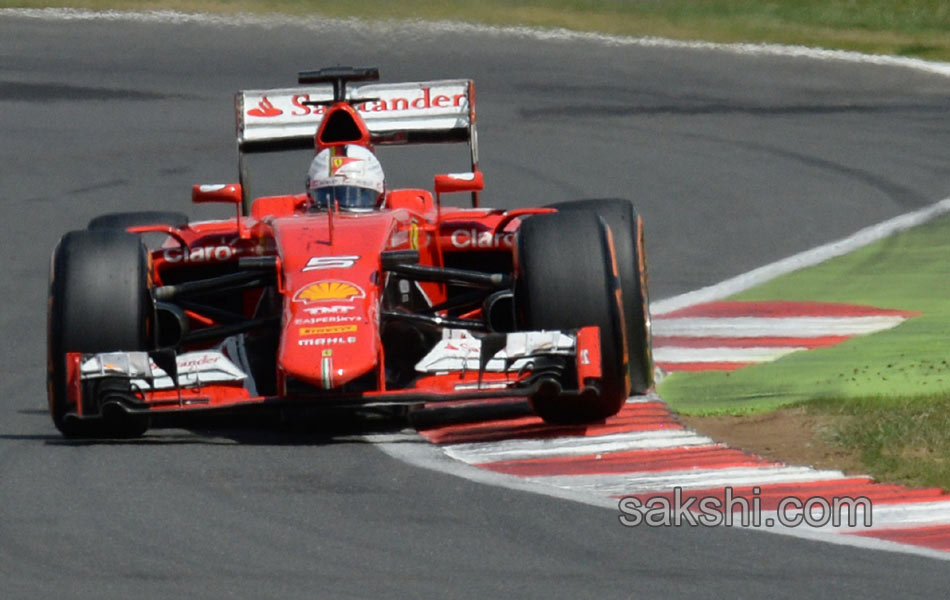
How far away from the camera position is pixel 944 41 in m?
23.5

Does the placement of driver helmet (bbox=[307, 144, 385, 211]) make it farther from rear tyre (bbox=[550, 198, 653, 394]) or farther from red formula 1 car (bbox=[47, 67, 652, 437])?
rear tyre (bbox=[550, 198, 653, 394])

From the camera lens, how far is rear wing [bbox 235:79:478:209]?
11.8m

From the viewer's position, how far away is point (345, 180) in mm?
10430

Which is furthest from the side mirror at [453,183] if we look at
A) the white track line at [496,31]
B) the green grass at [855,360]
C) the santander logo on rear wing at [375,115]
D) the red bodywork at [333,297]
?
the white track line at [496,31]

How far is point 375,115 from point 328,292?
2984 mm

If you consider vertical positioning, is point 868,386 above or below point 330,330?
below

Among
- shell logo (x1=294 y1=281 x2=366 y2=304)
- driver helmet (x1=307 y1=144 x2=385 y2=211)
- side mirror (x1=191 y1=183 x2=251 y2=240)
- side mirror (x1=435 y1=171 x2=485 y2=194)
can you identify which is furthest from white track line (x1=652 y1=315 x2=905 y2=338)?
shell logo (x1=294 y1=281 x2=366 y2=304)

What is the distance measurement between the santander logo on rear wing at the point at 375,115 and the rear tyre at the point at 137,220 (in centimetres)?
59

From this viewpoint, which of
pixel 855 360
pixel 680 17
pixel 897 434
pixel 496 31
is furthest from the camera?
pixel 680 17

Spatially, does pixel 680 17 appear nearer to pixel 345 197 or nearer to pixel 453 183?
pixel 453 183

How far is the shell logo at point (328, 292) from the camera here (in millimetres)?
9008

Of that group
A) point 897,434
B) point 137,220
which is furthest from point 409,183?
point 897,434

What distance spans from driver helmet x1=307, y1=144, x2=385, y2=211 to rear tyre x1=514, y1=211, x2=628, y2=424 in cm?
148

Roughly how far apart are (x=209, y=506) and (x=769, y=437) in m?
2.44
